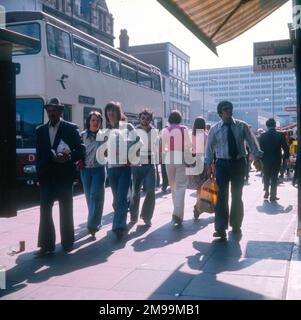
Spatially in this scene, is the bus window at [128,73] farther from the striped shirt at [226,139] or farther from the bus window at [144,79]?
the striped shirt at [226,139]

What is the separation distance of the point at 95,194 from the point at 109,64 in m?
8.76

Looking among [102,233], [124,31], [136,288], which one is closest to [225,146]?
[102,233]

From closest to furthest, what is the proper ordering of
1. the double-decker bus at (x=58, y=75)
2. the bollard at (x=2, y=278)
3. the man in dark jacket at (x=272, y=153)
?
1. the bollard at (x=2, y=278)
2. the man in dark jacket at (x=272, y=153)
3. the double-decker bus at (x=58, y=75)

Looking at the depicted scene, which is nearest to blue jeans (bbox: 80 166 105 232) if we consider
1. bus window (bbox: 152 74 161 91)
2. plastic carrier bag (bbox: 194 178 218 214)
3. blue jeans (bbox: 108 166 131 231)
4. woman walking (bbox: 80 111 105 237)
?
woman walking (bbox: 80 111 105 237)

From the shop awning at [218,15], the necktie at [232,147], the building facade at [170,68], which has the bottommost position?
the necktie at [232,147]

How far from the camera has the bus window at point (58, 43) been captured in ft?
37.0

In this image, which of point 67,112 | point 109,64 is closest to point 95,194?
point 67,112

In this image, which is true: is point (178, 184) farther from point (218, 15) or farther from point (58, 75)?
point (58, 75)

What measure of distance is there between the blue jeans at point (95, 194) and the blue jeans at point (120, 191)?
0.53ft

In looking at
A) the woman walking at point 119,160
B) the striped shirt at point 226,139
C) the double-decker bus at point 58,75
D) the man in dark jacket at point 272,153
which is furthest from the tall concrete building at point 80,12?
the striped shirt at point 226,139

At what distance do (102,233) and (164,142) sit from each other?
1892mm

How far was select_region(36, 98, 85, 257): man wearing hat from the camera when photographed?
5.53 m

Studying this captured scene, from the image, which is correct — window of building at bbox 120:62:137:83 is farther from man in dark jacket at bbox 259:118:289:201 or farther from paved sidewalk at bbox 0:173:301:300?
paved sidewalk at bbox 0:173:301:300

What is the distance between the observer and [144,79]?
17766 mm
